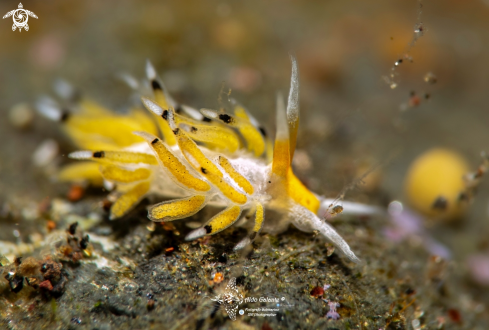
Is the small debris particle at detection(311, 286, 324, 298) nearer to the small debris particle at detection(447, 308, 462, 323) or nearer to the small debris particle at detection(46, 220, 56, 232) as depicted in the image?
the small debris particle at detection(447, 308, 462, 323)

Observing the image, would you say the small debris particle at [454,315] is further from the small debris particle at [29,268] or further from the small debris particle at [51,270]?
the small debris particle at [29,268]

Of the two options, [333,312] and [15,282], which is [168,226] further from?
[333,312]

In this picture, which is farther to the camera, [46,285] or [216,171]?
[216,171]

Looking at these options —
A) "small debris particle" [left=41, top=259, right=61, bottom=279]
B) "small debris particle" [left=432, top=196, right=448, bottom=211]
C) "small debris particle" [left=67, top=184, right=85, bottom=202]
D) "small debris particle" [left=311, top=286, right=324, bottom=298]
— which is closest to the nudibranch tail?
"small debris particle" [left=311, top=286, right=324, bottom=298]

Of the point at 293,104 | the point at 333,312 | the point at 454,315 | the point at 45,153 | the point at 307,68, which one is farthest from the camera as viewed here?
the point at 307,68

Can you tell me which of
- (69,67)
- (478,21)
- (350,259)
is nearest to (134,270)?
(350,259)

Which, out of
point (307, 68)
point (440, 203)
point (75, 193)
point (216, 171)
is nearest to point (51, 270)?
point (75, 193)

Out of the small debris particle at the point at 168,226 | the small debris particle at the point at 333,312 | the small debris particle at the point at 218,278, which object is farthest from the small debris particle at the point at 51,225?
the small debris particle at the point at 333,312
